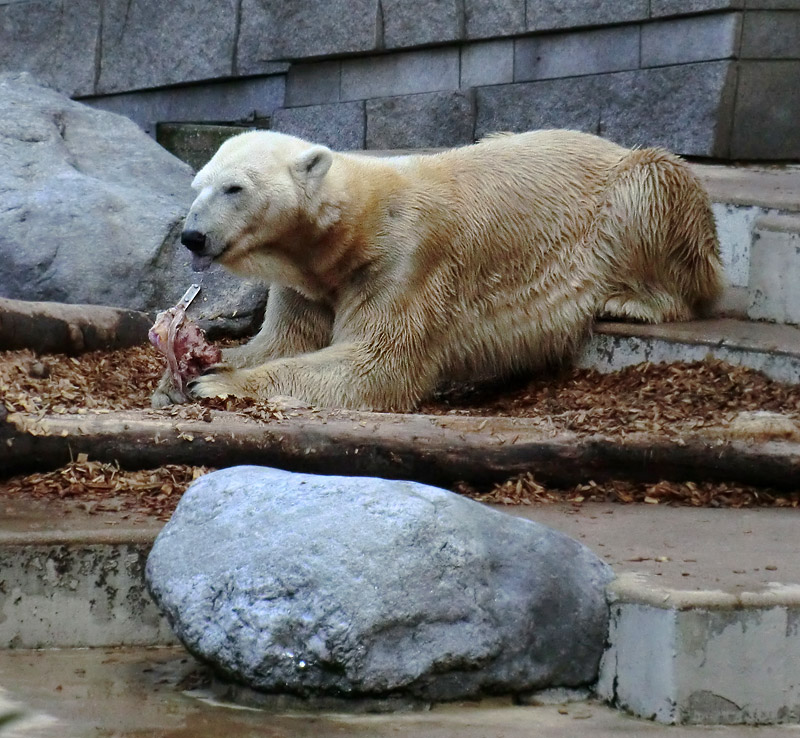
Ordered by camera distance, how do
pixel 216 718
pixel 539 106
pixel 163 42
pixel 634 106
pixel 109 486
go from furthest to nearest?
pixel 163 42, pixel 539 106, pixel 634 106, pixel 109 486, pixel 216 718

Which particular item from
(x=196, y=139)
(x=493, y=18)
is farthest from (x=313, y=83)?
(x=493, y=18)

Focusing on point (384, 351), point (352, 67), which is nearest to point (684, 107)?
point (352, 67)

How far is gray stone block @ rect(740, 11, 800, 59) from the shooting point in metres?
6.97

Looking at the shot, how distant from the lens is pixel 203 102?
9812 millimetres

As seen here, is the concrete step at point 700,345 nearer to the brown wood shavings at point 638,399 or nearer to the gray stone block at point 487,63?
the brown wood shavings at point 638,399

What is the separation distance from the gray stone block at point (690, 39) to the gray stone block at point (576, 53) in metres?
0.11

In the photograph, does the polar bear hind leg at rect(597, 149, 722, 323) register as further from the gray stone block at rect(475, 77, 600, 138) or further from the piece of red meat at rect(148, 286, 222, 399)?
the gray stone block at rect(475, 77, 600, 138)

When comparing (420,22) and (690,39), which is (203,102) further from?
(690,39)

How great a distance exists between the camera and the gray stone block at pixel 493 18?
25.7 feet

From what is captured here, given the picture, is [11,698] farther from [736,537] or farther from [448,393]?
[448,393]

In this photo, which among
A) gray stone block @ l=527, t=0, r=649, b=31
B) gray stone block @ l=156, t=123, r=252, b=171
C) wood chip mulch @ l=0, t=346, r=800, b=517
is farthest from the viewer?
gray stone block @ l=156, t=123, r=252, b=171

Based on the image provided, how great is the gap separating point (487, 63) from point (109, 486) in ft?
16.6

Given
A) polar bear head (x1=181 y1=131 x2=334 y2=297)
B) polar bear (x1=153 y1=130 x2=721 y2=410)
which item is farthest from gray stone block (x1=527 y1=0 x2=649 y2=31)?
polar bear head (x1=181 y1=131 x2=334 y2=297)

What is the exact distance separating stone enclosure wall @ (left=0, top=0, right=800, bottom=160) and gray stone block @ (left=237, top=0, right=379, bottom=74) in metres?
0.01
